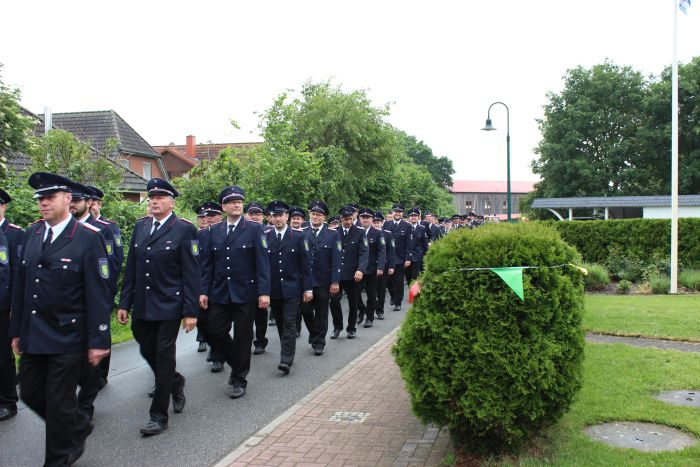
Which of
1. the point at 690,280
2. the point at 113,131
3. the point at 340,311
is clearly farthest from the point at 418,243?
the point at 113,131

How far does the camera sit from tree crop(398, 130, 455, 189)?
9362 cm

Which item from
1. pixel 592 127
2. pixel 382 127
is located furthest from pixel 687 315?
pixel 592 127

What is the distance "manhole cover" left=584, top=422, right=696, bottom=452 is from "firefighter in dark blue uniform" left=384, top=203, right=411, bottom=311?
8706 millimetres

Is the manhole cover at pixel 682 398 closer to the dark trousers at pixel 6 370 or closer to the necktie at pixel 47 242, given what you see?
the necktie at pixel 47 242

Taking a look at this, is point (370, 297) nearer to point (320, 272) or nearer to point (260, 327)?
point (320, 272)

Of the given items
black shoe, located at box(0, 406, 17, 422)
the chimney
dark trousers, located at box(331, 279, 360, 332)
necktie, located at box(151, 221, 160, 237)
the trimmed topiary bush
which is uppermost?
the chimney

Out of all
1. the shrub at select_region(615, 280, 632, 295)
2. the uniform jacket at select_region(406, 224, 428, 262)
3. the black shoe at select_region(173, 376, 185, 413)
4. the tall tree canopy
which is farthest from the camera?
the tall tree canopy

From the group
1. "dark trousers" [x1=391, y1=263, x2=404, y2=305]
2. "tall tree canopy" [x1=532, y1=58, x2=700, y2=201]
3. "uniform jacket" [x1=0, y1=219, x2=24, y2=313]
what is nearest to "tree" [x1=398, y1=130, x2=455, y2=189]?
"tall tree canopy" [x1=532, y1=58, x2=700, y2=201]

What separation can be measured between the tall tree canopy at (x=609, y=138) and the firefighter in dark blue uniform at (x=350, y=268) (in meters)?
44.8

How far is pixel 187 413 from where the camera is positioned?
630 cm

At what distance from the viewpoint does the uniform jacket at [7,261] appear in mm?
6152

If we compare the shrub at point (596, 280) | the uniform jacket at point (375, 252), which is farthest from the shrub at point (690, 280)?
the uniform jacket at point (375, 252)

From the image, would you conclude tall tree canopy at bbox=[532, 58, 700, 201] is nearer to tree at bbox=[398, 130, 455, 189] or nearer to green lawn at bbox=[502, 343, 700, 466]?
tree at bbox=[398, 130, 455, 189]

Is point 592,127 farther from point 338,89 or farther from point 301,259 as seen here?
point 301,259
